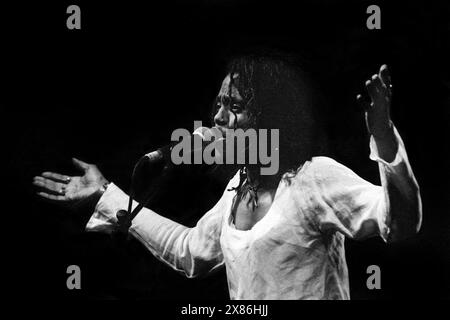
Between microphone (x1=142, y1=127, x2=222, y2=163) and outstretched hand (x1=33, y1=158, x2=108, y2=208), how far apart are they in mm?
397

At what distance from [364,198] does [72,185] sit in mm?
1131

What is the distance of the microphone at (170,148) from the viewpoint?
2537mm

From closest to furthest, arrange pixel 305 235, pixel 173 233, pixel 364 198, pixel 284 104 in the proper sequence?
pixel 364 198 < pixel 305 235 < pixel 284 104 < pixel 173 233

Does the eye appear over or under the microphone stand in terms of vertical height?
over

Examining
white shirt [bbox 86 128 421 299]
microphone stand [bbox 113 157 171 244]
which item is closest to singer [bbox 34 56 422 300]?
white shirt [bbox 86 128 421 299]

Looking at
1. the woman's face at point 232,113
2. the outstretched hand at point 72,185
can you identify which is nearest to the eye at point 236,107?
the woman's face at point 232,113

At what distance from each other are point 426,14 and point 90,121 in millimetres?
1249

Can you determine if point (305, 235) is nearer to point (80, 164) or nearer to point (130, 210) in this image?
point (130, 210)

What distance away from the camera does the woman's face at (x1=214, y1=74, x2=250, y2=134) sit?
2.64m

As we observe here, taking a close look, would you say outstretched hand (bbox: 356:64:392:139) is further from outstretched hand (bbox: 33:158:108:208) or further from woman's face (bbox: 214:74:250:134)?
outstretched hand (bbox: 33:158:108:208)

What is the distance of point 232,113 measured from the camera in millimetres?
2646

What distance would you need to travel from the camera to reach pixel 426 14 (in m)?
2.67

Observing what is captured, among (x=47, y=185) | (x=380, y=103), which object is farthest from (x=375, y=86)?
(x=47, y=185)

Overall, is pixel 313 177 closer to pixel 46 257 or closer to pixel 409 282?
pixel 409 282
